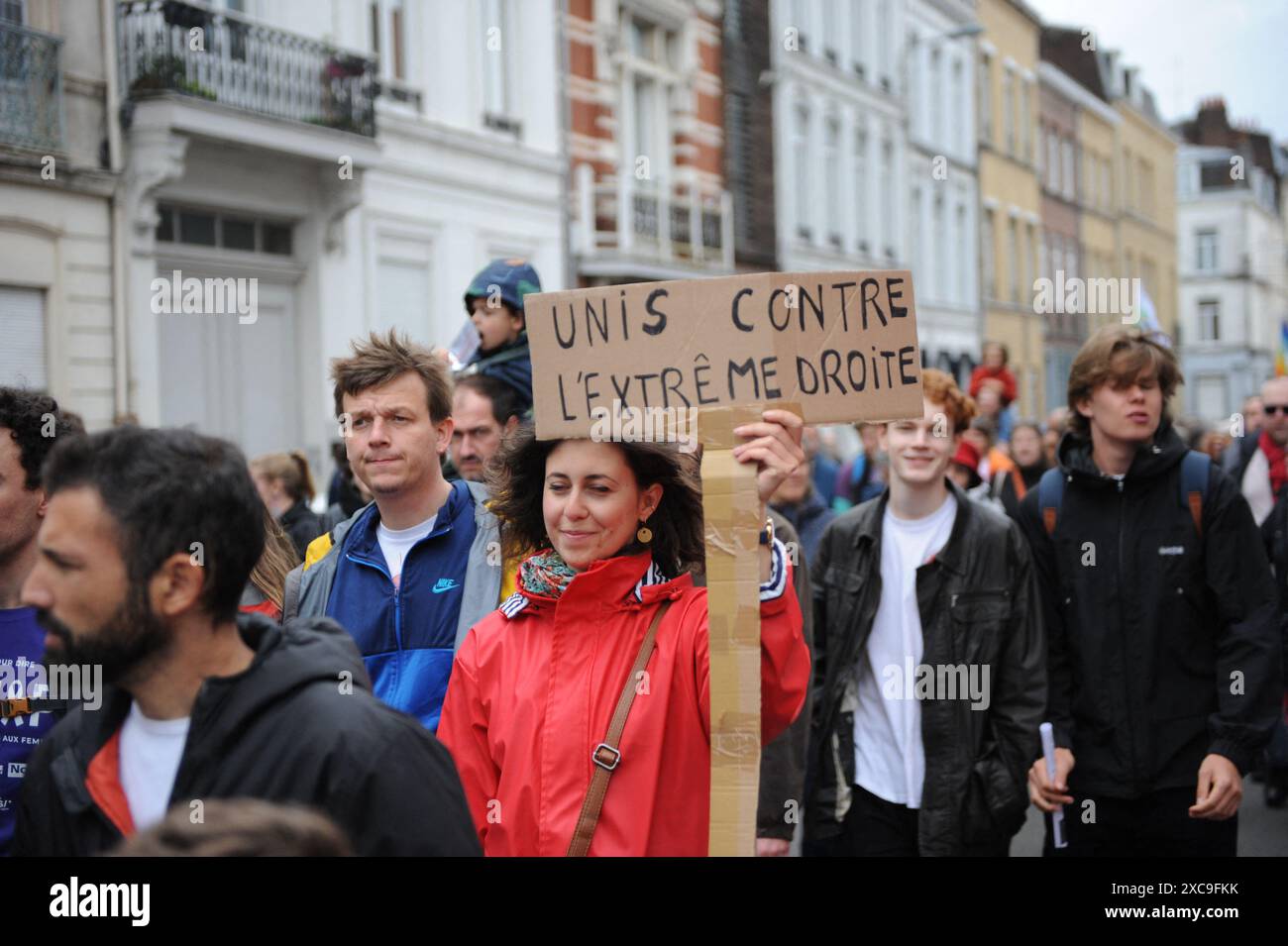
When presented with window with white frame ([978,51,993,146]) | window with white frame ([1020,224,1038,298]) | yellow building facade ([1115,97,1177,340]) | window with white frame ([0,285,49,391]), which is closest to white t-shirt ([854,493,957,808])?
window with white frame ([0,285,49,391])

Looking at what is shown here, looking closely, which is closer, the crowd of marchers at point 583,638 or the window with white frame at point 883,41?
the crowd of marchers at point 583,638

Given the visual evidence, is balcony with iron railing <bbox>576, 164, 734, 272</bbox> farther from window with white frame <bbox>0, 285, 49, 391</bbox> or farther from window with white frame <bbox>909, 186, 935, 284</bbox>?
window with white frame <bbox>909, 186, 935, 284</bbox>

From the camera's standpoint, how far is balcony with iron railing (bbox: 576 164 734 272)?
21.5 meters

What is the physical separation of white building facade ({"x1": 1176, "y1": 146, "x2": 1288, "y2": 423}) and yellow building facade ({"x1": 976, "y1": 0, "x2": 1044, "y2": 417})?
21743mm

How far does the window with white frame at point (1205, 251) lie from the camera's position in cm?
6512

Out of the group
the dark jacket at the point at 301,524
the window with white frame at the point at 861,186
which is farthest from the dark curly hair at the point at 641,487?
the window with white frame at the point at 861,186

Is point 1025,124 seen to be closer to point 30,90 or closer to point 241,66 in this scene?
point 241,66

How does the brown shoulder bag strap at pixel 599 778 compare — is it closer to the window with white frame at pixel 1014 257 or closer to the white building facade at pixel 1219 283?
the window with white frame at pixel 1014 257

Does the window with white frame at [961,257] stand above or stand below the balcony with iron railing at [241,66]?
above

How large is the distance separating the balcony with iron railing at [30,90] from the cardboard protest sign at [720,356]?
→ 35.4 ft

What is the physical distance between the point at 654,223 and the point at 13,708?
2008 cm

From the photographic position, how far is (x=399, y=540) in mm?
4113

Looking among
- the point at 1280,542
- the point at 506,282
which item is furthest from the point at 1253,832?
the point at 506,282

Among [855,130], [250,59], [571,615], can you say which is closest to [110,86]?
[250,59]
